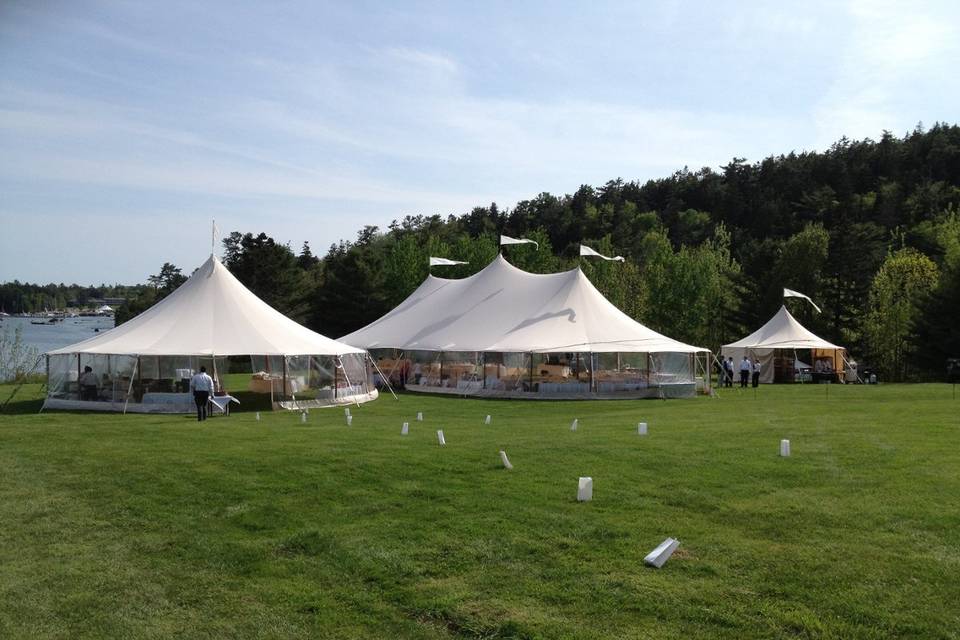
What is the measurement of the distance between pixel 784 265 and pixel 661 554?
149ft

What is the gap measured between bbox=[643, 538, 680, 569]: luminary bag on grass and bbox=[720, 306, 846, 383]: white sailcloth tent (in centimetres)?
2982

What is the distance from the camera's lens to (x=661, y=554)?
6852 mm

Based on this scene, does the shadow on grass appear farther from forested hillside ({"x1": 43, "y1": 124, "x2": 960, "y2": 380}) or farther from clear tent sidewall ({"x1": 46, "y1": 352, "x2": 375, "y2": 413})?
forested hillside ({"x1": 43, "y1": 124, "x2": 960, "y2": 380})

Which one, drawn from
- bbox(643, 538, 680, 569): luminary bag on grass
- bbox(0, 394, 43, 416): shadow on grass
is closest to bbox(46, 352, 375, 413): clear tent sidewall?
bbox(0, 394, 43, 416): shadow on grass

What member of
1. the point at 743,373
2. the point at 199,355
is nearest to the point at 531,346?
the point at 743,373

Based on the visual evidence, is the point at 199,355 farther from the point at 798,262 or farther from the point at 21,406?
the point at 798,262

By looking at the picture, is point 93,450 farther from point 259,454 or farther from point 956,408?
point 956,408

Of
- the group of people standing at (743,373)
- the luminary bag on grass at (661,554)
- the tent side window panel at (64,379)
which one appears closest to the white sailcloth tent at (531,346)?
the group of people standing at (743,373)

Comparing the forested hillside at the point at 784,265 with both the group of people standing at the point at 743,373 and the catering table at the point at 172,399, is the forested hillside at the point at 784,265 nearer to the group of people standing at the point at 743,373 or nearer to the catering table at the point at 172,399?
the group of people standing at the point at 743,373

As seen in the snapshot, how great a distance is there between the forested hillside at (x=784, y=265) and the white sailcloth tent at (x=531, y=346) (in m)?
13.8

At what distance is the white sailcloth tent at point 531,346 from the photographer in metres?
25.7

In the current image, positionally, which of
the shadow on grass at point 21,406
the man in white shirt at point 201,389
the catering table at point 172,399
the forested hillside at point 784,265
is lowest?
the shadow on grass at point 21,406

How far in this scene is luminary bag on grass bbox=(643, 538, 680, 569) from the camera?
22.4ft

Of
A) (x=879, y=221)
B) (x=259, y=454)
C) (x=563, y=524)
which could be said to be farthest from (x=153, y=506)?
(x=879, y=221)
